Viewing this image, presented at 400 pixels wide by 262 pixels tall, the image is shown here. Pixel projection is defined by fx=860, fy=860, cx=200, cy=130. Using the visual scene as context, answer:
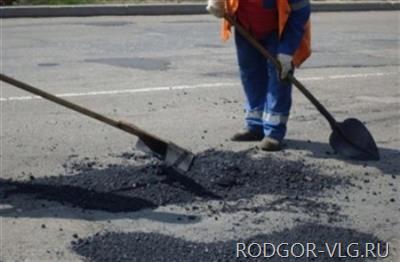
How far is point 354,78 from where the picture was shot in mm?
9945

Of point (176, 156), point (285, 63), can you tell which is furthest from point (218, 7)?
point (176, 156)

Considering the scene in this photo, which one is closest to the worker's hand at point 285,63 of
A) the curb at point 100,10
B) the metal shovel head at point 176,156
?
the metal shovel head at point 176,156

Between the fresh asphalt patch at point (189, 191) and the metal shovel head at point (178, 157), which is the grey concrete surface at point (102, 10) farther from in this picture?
the metal shovel head at point (178, 157)

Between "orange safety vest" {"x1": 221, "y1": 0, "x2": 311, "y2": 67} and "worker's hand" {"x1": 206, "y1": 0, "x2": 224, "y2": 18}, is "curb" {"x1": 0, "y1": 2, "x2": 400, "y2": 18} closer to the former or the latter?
"orange safety vest" {"x1": 221, "y1": 0, "x2": 311, "y2": 67}

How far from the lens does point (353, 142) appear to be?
6500mm

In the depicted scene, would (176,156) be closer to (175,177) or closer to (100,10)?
(175,177)

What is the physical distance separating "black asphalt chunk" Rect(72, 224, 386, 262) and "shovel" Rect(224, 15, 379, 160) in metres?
1.54

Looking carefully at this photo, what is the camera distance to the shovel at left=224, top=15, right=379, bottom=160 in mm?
6293

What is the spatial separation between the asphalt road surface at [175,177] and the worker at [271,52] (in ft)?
0.80

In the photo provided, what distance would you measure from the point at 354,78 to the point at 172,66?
2.16 m

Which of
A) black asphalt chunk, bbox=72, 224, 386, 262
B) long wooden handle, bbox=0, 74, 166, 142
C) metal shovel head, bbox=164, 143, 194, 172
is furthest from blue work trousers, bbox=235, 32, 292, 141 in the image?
black asphalt chunk, bbox=72, 224, 386, 262

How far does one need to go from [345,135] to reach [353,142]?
9cm

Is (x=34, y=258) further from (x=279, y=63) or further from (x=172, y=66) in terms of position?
(x=172, y=66)

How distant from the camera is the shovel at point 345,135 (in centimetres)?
629
